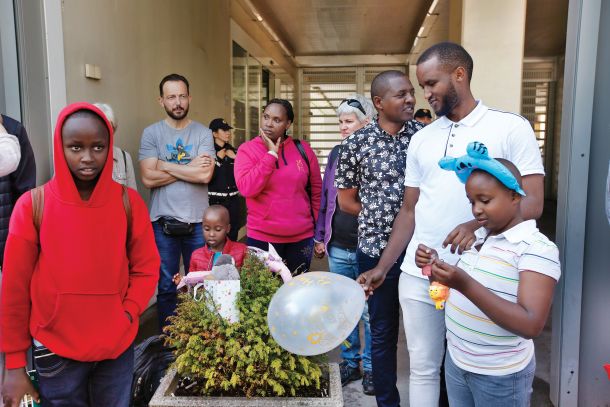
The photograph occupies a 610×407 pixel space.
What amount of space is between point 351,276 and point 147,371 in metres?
1.34

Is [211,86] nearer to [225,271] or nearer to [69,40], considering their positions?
[69,40]

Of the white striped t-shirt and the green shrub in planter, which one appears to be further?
the green shrub in planter

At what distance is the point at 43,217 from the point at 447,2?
803 cm

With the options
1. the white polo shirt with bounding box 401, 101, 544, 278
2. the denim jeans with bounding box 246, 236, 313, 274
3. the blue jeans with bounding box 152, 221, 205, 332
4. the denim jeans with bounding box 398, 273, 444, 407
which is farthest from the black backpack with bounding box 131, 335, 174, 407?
the white polo shirt with bounding box 401, 101, 544, 278

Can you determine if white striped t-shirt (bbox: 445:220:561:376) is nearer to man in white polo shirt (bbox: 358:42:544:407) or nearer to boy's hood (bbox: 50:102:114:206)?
man in white polo shirt (bbox: 358:42:544:407)

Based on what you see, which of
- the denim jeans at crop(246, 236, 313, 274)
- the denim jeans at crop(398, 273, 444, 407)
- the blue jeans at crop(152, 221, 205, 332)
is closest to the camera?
the denim jeans at crop(398, 273, 444, 407)

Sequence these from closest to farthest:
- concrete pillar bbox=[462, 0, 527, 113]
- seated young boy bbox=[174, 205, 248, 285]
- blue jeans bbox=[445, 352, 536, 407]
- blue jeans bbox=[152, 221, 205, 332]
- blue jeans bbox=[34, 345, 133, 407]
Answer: blue jeans bbox=[445, 352, 536, 407] → blue jeans bbox=[34, 345, 133, 407] → seated young boy bbox=[174, 205, 248, 285] → blue jeans bbox=[152, 221, 205, 332] → concrete pillar bbox=[462, 0, 527, 113]

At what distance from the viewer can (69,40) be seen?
126 inches

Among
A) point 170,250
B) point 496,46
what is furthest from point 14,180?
point 496,46

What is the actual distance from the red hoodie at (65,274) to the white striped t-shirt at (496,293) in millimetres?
1190

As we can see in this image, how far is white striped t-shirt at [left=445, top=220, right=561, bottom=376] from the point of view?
4.60 ft

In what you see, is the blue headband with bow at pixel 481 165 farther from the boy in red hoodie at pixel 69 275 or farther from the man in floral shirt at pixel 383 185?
the boy in red hoodie at pixel 69 275

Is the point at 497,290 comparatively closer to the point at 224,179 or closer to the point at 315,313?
the point at 315,313

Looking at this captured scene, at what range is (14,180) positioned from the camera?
2234mm
